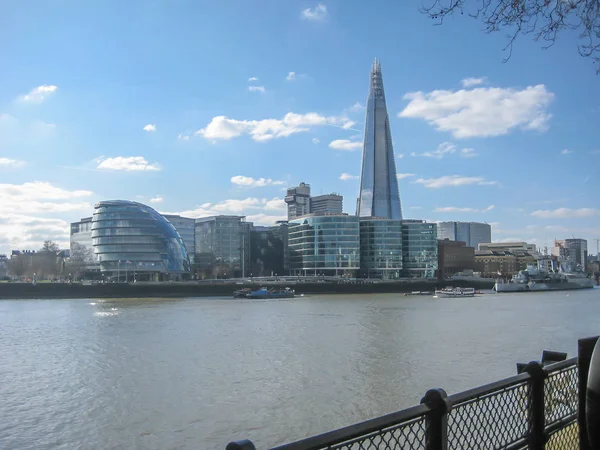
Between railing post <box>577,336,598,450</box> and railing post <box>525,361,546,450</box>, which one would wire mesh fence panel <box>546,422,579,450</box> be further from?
railing post <box>577,336,598,450</box>

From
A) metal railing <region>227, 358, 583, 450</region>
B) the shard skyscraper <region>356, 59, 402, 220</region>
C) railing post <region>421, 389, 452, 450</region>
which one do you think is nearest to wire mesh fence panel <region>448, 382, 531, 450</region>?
metal railing <region>227, 358, 583, 450</region>

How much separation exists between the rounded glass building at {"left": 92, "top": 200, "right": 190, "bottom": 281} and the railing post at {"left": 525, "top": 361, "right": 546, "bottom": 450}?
5493 inches

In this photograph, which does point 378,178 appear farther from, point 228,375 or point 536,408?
point 536,408

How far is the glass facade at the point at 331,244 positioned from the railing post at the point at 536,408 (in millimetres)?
147981

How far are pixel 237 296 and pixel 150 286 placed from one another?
18.8 metres

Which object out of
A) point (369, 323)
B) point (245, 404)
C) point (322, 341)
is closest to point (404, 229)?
point (369, 323)

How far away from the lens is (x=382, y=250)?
15788cm

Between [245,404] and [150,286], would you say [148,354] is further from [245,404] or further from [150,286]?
[150,286]

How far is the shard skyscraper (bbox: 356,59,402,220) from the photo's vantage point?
187 metres

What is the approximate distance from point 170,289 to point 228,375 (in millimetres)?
92818

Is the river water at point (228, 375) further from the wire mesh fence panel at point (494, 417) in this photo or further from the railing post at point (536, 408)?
the railing post at point (536, 408)

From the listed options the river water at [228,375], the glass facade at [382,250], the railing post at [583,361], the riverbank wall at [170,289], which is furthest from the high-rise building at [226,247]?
the railing post at [583,361]

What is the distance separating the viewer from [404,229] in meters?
164

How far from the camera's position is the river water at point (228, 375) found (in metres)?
15.6
